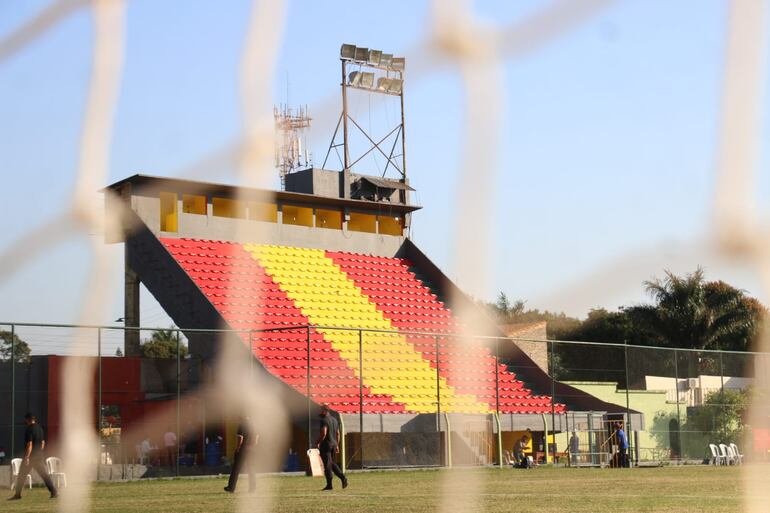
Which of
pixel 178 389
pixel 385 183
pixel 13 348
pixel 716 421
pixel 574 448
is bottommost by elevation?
pixel 574 448

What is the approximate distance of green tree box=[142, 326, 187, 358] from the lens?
2428 cm

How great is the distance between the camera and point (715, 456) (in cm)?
3197

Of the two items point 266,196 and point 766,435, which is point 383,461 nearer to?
point 266,196

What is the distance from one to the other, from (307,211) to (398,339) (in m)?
7.98

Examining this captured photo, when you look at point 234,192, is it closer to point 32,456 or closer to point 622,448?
point 622,448

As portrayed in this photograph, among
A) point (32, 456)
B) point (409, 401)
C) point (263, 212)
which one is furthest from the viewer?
point (263, 212)

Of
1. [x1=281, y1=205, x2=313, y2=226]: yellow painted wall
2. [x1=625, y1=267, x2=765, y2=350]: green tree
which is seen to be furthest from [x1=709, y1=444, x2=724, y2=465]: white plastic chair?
[x1=281, y1=205, x2=313, y2=226]: yellow painted wall

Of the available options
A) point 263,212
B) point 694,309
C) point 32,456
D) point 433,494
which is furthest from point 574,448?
point 694,309

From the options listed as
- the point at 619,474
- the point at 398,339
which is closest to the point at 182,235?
the point at 398,339

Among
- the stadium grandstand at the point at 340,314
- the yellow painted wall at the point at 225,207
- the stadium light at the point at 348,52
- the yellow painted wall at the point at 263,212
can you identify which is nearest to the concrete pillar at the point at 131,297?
the stadium grandstand at the point at 340,314

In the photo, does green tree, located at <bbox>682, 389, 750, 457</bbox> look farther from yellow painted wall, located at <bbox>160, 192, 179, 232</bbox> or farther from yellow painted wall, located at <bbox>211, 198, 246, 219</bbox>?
yellow painted wall, located at <bbox>160, 192, 179, 232</bbox>

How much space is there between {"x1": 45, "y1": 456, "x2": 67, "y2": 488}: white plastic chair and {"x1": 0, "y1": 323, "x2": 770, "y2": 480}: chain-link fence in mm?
406

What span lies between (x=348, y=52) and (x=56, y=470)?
2125 centimetres

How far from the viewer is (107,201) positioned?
1300 inches
